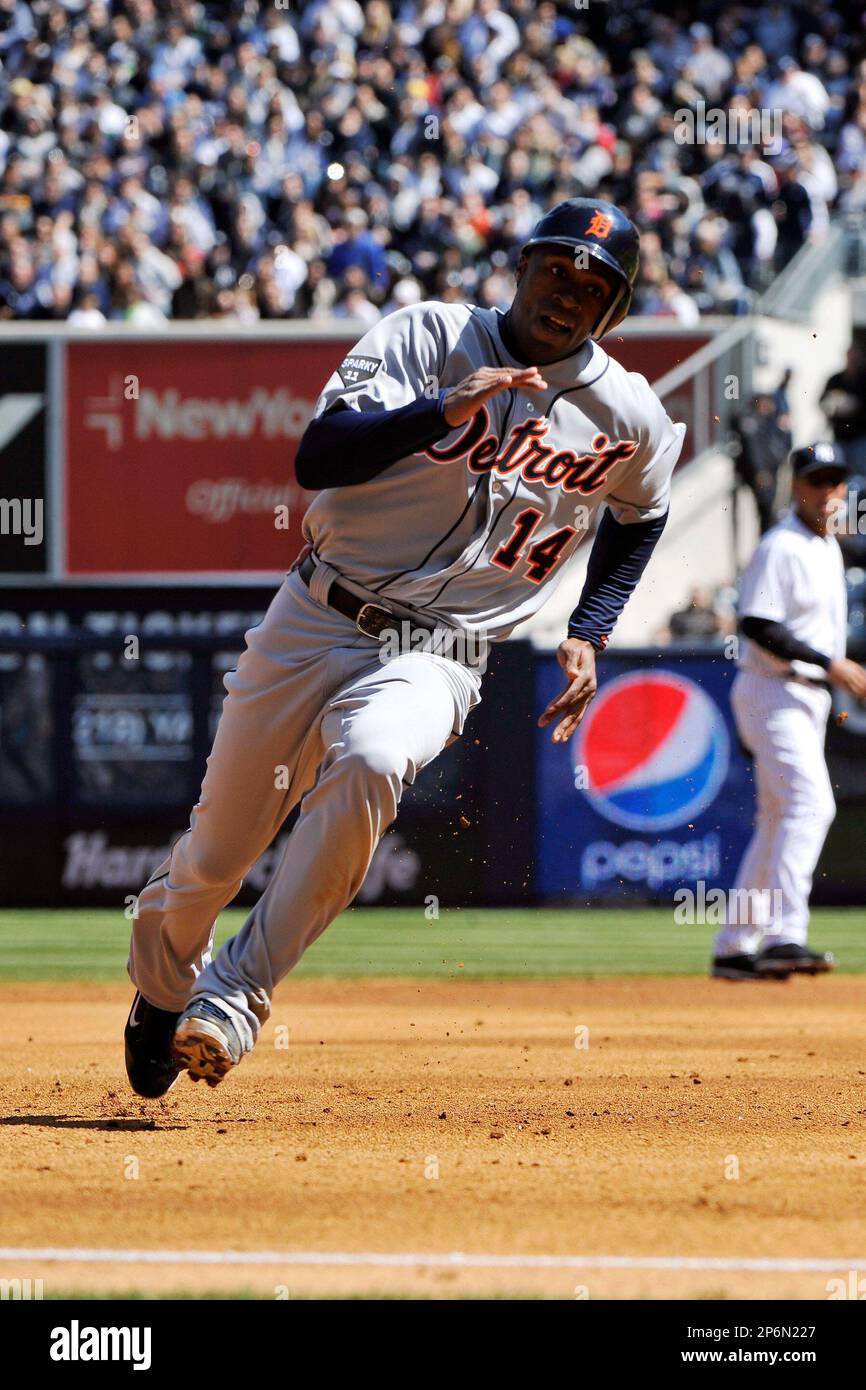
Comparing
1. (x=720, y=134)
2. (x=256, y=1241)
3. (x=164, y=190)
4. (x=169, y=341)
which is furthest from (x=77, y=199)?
(x=256, y=1241)

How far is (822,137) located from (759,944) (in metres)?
11.6

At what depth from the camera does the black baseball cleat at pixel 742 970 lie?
9.32 metres

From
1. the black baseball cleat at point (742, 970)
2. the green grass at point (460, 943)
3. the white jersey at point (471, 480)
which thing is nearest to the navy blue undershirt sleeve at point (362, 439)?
the white jersey at point (471, 480)

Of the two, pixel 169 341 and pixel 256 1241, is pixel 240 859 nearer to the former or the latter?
pixel 256 1241

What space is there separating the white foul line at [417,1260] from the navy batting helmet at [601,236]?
2.41 metres

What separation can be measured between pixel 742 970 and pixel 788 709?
4.20 feet

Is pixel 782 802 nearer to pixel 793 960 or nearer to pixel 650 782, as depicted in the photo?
pixel 793 960

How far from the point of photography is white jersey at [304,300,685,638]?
4.95 metres

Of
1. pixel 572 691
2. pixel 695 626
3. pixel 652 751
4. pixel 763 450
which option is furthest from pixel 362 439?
pixel 763 450

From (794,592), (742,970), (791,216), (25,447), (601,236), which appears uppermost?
(791,216)

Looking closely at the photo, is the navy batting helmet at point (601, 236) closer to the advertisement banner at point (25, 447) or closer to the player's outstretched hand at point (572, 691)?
the player's outstretched hand at point (572, 691)

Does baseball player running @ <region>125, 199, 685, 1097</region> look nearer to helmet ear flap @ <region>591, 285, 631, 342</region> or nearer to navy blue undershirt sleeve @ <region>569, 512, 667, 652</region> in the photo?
helmet ear flap @ <region>591, 285, 631, 342</region>

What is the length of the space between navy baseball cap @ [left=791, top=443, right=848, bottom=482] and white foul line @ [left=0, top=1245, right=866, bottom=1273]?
599 cm

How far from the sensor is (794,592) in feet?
31.0
